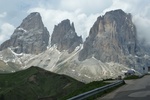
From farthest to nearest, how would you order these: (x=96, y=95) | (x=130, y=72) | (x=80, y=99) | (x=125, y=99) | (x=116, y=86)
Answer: (x=130, y=72)
(x=116, y=86)
(x=96, y=95)
(x=125, y=99)
(x=80, y=99)

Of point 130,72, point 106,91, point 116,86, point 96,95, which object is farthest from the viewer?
point 130,72

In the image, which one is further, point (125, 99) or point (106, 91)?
point (106, 91)

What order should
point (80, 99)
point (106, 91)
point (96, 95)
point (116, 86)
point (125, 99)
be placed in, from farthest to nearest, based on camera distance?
1. point (116, 86)
2. point (106, 91)
3. point (96, 95)
4. point (125, 99)
5. point (80, 99)

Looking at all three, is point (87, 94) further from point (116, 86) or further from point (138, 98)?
point (116, 86)

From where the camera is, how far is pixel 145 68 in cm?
8044

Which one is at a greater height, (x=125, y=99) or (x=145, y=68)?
(x=145, y=68)

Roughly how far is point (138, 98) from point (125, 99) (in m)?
0.86

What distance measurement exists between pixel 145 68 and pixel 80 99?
2491 inches

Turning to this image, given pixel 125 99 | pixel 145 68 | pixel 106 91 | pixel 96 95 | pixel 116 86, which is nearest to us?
pixel 125 99

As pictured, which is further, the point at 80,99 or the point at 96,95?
the point at 96,95

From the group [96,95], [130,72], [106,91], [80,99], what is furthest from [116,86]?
[130,72]

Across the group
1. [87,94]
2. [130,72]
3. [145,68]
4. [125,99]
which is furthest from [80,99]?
[145,68]

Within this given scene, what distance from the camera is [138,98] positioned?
20797 millimetres

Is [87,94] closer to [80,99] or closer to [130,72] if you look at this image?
[80,99]
